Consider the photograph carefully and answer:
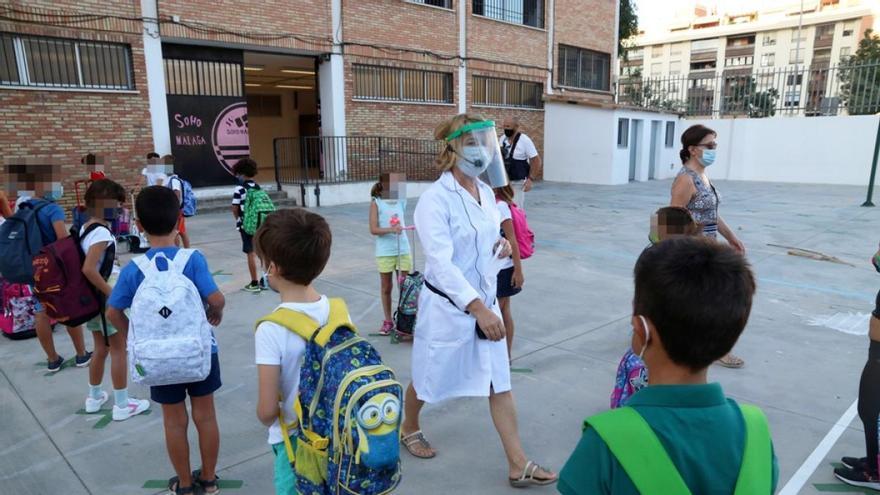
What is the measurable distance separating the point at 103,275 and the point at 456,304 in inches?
83.6

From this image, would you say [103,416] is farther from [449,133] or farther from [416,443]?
[449,133]

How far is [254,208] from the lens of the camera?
19.1 feet

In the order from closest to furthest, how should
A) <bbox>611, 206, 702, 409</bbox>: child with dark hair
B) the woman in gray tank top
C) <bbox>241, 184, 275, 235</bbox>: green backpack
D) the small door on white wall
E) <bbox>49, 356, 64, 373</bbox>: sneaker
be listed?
<bbox>611, 206, 702, 409</bbox>: child with dark hair → the woman in gray tank top → <bbox>49, 356, 64, 373</bbox>: sneaker → <bbox>241, 184, 275, 235</bbox>: green backpack → the small door on white wall

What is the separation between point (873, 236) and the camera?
9859 millimetres

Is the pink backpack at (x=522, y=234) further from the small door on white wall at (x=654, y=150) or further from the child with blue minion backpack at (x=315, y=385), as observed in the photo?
the small door on white wall at (x=654, y=150)

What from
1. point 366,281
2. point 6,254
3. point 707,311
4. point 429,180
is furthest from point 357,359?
point 429,180

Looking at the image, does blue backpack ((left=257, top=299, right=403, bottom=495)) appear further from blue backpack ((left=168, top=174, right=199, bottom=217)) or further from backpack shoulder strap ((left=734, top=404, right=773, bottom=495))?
blue backpack ((left=168, top=174, right=199, bottom=217))

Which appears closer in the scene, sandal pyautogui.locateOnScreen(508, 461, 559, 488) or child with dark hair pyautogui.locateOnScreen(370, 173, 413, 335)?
sandal pyautogui.locateOnScreen(508, 461, 559, 488)

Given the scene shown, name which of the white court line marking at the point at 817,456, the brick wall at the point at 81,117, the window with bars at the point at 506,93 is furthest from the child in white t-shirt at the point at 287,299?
the window with bars at the point at 506,93

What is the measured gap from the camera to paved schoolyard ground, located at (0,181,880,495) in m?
2.94

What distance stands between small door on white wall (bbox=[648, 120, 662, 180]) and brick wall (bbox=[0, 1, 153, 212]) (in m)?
17.7

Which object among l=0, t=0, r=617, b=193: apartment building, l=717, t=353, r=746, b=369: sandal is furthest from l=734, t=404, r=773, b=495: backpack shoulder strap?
l=0, t=0, r=617, b=193: apartment building

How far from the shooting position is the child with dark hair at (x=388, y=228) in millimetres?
4793

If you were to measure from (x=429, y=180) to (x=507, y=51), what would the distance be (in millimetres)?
5547
